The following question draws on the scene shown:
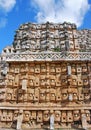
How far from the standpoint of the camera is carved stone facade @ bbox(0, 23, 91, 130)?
14.4m

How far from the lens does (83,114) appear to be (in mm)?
14359

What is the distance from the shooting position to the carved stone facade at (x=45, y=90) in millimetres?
14406

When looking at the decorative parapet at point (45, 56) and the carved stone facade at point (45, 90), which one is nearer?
the carved stone facade at point (45, 90)

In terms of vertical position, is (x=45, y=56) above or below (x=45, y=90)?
above

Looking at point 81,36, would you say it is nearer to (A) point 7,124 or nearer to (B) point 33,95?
(B) point 33,95

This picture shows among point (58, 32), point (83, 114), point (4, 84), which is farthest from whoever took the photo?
point (58, 32)

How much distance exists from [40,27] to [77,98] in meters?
14.1

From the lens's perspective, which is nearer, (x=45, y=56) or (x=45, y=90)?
(x=45, y=90)

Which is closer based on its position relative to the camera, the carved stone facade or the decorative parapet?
the carved stone facade

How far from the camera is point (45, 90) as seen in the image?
15.4 metres

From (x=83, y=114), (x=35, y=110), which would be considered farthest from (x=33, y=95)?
(x=83, y=114)

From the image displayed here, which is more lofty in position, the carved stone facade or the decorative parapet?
the decorative parapet

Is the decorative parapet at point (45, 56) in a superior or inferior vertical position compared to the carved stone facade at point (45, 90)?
superior

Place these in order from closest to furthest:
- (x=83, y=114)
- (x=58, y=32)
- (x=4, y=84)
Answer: (x=83, y=114) < (x=4, y=84) < (x=58, y=32)
